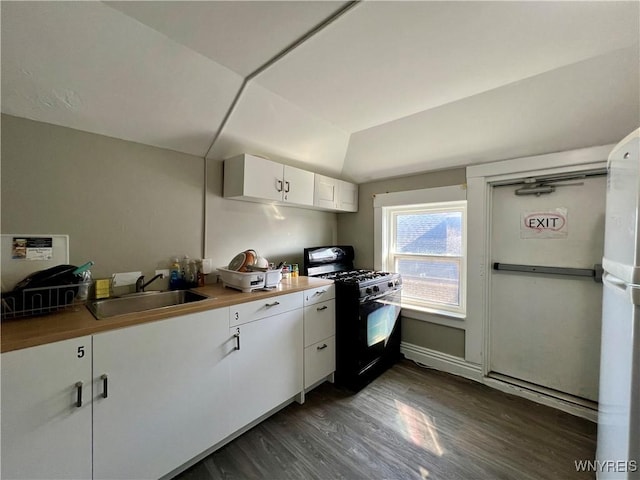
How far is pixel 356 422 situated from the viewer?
6.03ft

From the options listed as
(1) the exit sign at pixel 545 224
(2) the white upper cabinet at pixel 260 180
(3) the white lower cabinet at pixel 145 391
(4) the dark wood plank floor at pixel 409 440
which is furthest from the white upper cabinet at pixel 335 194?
(4) the dark wood plank floor at pixel 409 440

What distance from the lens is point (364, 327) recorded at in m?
2.24

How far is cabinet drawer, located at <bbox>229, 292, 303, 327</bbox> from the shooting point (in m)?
1.62

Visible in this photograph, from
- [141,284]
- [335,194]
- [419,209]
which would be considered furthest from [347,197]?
[141,284]

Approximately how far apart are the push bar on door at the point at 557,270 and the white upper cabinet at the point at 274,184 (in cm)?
175

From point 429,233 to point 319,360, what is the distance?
1766 mm

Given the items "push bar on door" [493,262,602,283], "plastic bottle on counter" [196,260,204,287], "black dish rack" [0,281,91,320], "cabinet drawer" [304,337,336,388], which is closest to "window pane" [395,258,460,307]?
"push bar on door" [493,262,602,283]

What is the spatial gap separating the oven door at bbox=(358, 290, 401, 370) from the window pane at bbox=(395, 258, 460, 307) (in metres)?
0.29

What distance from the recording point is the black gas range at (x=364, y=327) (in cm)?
221

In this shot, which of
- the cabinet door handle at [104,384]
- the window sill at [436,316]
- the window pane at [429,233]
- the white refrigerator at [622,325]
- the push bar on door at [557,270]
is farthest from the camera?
the window pane at [429,233]

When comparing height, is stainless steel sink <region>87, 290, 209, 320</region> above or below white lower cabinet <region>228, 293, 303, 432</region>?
above

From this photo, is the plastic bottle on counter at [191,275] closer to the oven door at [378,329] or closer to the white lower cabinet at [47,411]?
the white lower cabinet at [47,411]

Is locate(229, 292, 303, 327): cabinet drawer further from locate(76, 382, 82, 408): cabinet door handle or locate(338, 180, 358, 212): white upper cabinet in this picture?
locate(338, 180, 358, 212): white upper cabinet

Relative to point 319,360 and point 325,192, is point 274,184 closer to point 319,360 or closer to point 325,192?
point 325,192
